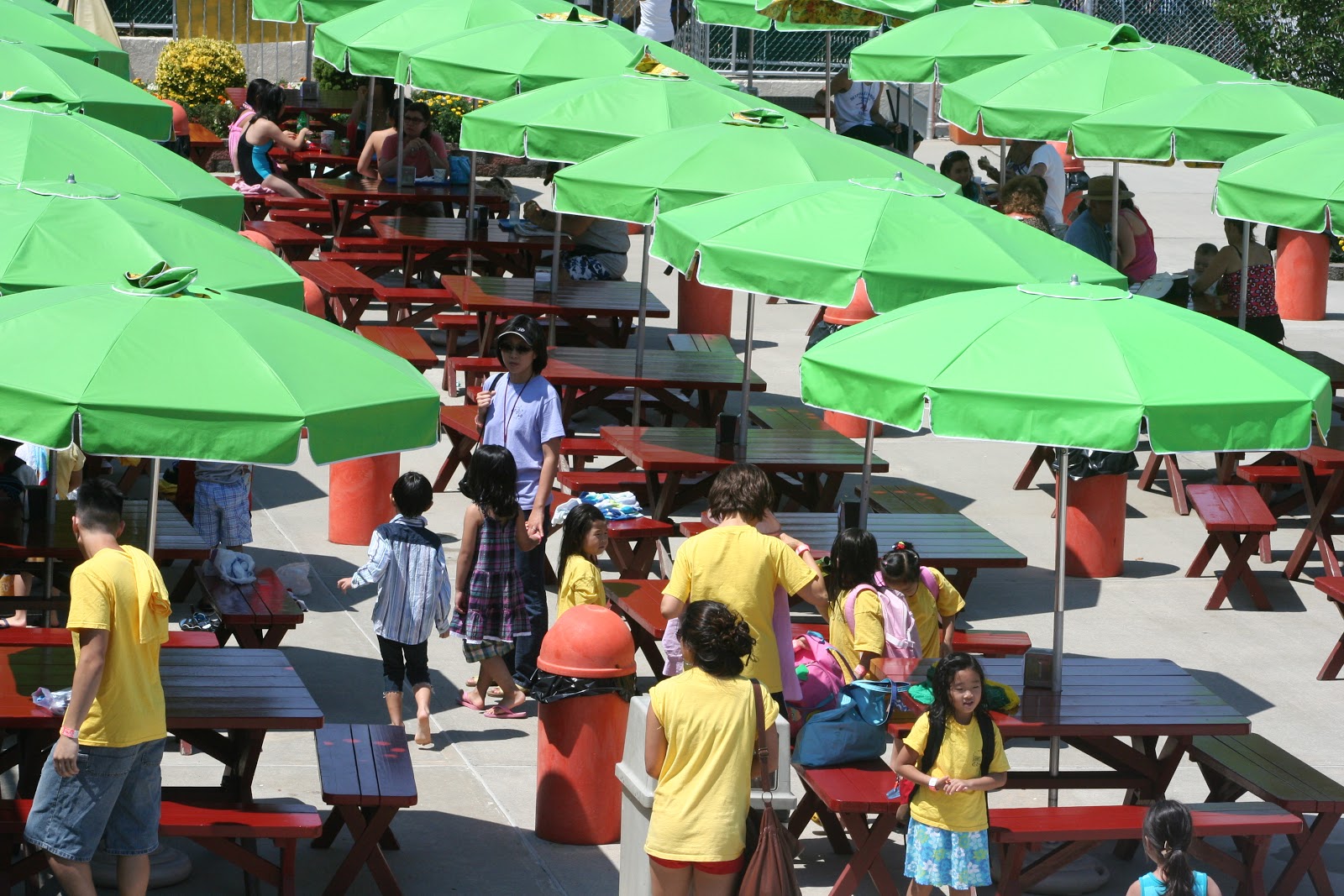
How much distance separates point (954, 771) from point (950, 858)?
329 mm

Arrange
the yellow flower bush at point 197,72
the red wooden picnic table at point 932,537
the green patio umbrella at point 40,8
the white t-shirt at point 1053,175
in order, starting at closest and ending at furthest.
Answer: the red wooden picnic table at point 932,537
the green patio umbrella at point 40,8
the white t-shirt at point 1053,175
the yellow flower bush at point 197,72

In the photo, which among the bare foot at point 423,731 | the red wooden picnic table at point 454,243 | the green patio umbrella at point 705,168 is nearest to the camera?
the bare foot at point 423,731

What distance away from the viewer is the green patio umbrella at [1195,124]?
13.1m

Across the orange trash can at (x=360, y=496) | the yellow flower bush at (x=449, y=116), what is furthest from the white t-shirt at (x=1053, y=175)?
the orange trash can at (x=360, y=496)

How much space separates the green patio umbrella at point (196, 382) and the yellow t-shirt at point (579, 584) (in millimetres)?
1907

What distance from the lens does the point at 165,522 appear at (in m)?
9.49

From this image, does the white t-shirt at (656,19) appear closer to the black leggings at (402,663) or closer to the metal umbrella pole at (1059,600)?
the black leggings at (402,663)

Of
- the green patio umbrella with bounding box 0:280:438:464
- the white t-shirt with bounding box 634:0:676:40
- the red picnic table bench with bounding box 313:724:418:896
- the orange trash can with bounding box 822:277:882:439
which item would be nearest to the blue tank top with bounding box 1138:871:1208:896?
the red picnic table bench with bounding box 313:724:418:896

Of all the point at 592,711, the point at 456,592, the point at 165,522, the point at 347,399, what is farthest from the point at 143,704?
the point at 165,522

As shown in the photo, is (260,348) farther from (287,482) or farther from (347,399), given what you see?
(287,482)

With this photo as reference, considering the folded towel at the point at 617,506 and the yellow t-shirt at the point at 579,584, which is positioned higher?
the yellow t-shirt at the point at 579,584

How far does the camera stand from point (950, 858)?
669 centimetres

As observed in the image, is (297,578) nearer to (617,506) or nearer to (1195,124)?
(617,506)

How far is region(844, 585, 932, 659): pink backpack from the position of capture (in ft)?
26.4
